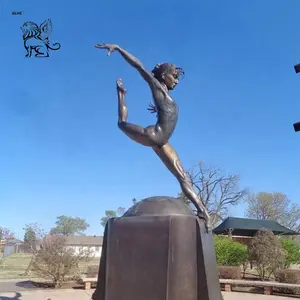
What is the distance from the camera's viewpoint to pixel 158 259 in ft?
12.8

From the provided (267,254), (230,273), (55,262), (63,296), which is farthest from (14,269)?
(267,254)

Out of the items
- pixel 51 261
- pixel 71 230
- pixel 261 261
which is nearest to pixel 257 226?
pixel 261 261

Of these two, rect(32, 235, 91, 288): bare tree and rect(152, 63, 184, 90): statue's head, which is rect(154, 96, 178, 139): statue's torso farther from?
rect(32, 235, 91, 288): bare tree

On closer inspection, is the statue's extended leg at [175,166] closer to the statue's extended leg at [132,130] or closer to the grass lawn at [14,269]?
the statue's extended leg at [132,130]

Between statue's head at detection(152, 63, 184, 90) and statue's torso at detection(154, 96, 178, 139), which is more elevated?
statue's head at detection(152, 63, 184, 90)

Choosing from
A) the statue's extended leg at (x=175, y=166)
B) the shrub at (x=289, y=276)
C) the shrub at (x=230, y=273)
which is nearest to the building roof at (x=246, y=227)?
the shrub at (x=230, y=273)

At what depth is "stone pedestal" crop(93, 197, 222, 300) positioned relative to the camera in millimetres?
3867

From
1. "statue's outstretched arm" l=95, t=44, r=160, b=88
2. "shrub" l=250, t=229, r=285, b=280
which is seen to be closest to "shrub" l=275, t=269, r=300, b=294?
"shrub" l=250, t=229, r=285, b=280

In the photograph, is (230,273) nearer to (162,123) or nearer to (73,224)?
(162,123)

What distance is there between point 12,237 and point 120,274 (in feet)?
145

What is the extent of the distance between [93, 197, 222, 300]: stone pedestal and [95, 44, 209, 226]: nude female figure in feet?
1.90

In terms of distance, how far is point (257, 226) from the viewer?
23.2m

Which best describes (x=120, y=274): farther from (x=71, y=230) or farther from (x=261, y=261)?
(x=71, y=230)

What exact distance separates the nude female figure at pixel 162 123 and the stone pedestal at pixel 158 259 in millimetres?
579
